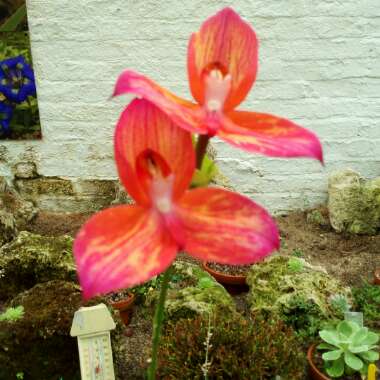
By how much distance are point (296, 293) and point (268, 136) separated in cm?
207

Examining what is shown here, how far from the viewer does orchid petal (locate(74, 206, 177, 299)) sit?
2.05 feet

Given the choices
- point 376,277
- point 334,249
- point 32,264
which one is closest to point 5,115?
point 32,264

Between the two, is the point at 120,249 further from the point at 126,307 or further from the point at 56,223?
the point at 56,223

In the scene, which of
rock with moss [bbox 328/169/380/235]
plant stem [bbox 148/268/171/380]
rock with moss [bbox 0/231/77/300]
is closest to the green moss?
rock with moss [bbox 0/231/77/300]

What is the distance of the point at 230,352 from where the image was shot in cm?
202

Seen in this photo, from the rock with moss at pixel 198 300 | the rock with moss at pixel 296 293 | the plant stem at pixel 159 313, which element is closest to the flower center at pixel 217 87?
the plant stem at pixel 159 313

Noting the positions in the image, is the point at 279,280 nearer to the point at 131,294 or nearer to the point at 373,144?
the point at 131,294

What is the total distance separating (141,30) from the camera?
3.78 meters

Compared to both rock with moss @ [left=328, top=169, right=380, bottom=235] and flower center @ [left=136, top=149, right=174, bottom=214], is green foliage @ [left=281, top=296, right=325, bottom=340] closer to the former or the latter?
rock with moss @ [left=328, top=169, right=380, bottom=235]

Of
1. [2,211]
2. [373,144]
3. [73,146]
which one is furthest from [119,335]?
[373,144]

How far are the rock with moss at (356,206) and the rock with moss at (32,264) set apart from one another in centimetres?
197

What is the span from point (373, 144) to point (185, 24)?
5.28ft

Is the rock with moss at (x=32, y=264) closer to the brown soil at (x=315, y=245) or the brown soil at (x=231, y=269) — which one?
the brown soil at (x=315, y=245)

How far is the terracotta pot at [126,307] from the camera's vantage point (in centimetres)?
273
